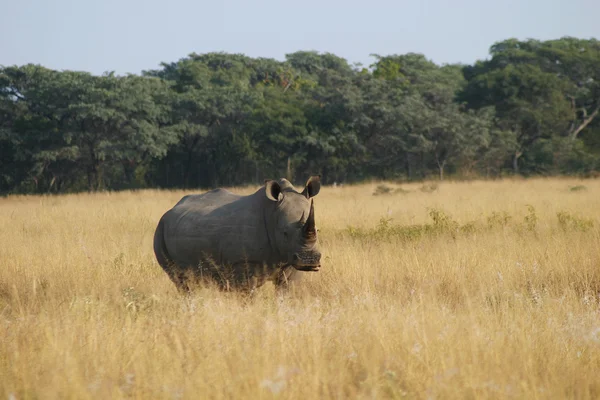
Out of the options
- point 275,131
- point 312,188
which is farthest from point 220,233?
point 275,131

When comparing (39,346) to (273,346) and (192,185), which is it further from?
(192,185)

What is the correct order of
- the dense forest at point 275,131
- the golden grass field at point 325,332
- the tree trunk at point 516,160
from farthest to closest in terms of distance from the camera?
1. the tree trunk at point 516,160
2. the dense forest at point 275,131
3. the golden grass field at point 325,332

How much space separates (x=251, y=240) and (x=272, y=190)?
0.46 metres

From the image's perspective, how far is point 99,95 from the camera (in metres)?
35.5

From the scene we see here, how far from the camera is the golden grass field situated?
12.8 ft

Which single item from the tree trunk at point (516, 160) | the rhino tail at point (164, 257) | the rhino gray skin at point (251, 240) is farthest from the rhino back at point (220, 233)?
the tree trunk at point (516, 160)

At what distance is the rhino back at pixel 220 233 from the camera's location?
21.7 ft

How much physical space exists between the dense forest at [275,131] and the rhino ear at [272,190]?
90.2 feet

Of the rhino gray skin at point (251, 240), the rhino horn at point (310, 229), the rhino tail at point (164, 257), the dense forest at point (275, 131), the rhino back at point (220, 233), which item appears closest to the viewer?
the rhino horn at point (310, 229)

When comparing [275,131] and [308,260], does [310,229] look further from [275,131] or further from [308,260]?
[275,131]

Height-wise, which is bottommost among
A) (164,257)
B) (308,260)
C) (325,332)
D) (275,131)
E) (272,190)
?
(325,332)

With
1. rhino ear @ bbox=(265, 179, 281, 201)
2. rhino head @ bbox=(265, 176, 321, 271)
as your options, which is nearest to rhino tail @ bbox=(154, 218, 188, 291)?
rhino head @ bbox=(265, 176, 321, 271)

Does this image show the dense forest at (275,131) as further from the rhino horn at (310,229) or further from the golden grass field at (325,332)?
the rhino horn at (310,229)

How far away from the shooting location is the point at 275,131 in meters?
36.5
